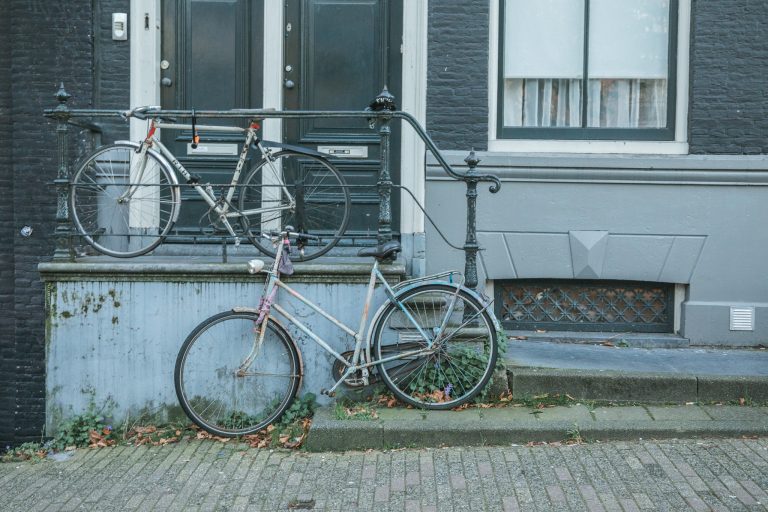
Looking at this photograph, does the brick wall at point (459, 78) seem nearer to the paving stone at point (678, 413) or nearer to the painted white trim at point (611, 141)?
the painted white trim at point (611, 141)

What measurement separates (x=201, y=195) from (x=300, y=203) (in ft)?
2.56

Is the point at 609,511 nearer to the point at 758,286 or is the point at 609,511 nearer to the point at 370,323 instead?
the point at 370,323

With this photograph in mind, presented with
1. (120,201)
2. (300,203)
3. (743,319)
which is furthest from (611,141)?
(120,201)

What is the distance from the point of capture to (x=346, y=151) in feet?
24.8

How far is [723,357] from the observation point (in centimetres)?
673

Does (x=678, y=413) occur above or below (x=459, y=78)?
below

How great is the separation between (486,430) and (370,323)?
3.44 ft

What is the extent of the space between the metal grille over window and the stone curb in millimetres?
1445

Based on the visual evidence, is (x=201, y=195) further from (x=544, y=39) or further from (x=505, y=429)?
(x=544, y=39)

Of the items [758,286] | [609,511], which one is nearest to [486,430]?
[609,511]

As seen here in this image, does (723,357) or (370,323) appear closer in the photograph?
(370,323)

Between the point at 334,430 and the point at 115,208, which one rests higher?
the point at 115,208

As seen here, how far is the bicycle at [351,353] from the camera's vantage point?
5.78m

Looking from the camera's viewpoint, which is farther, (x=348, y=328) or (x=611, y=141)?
(x=611, y=141)
